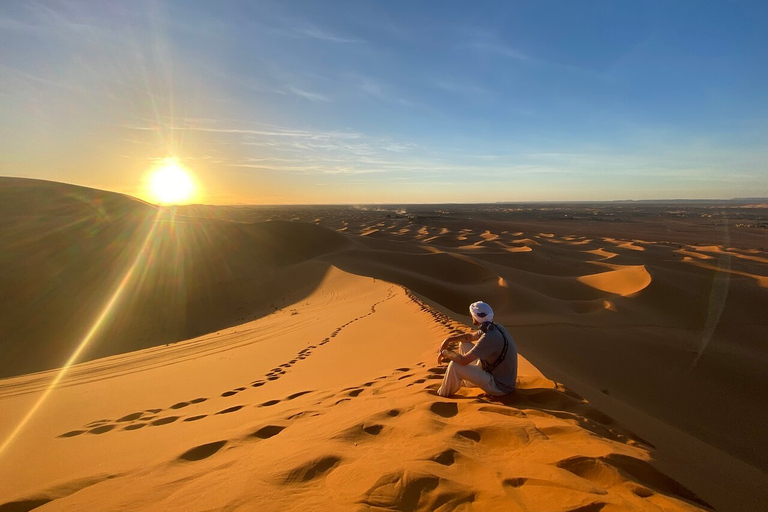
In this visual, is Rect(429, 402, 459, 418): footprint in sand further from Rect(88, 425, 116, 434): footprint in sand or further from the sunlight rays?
the sunlight rays

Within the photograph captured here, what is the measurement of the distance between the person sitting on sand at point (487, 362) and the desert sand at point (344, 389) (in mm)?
177

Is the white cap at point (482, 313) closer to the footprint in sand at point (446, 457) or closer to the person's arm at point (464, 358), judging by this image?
the person's arm at point (464, 358)

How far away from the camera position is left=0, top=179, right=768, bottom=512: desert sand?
245cm

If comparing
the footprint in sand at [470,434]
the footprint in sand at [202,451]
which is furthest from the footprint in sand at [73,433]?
the footprint in sand at [470,434]

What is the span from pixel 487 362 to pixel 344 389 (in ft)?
6.28

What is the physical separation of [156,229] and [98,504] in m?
22.0

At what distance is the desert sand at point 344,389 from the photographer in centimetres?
245

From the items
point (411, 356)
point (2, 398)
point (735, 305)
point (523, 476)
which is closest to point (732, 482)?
point (523, 476)

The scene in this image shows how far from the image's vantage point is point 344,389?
15.8 ft

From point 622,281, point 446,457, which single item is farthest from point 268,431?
point 622,281

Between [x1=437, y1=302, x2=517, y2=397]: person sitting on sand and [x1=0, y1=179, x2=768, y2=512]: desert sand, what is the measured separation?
0.18 metres

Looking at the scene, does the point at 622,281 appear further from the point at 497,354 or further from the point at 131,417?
the point at 131,417

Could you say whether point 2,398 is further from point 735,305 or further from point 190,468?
point 735,305

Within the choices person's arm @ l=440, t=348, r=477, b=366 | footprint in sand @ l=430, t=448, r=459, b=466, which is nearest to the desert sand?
footprint in sand @ l=430, t=448, r=459, b=466
